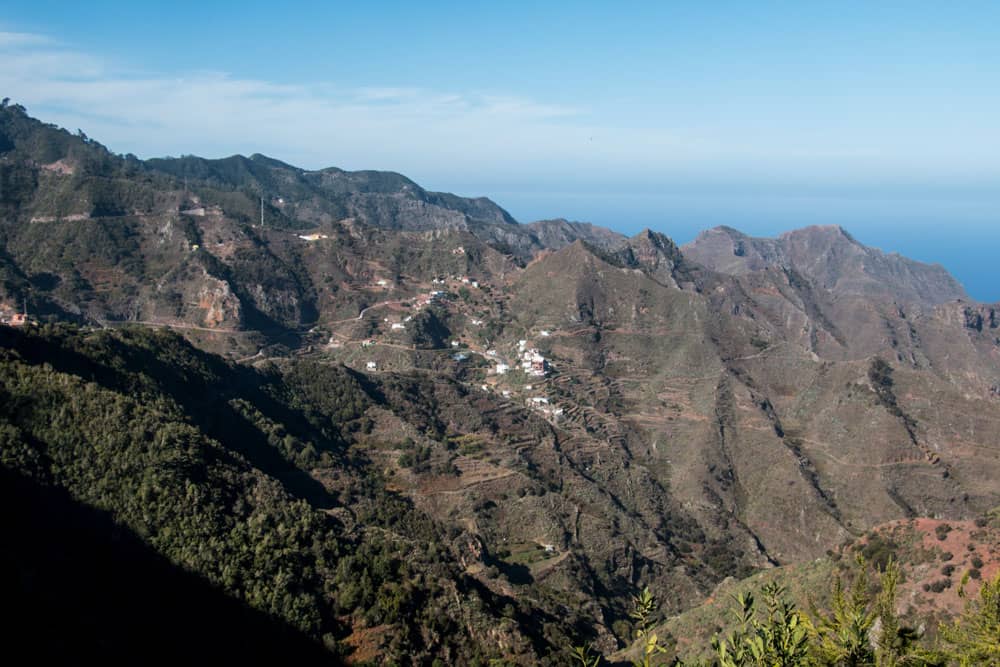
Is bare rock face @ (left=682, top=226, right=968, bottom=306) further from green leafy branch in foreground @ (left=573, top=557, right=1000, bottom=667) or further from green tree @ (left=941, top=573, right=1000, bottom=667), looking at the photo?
green leafy branch in foreground @ (left=573, top=557, right=1000, bottom=667)

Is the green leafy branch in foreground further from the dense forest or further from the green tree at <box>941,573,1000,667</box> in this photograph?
the dense forest

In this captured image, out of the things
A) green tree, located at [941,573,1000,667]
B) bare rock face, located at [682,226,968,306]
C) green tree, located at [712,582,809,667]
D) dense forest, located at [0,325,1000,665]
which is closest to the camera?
green tree, located at [712,582,809,667]

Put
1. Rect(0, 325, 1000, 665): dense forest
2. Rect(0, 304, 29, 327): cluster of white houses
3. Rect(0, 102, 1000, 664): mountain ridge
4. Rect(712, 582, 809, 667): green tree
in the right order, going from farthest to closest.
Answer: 1. Rect(0, 304, 29, 327): cluster of white houses
2. Rect(0, 102, 1000, 664): mountain ridge
3. Rect(0, 325, 1000, 665): dense forest
4. Rect(712, 582, 809, 667): green tree

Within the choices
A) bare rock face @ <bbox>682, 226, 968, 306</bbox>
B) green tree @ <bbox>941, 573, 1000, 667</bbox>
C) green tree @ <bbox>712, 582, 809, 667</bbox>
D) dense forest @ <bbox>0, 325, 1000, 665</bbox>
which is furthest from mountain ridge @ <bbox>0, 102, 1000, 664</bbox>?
bare rock face @ <bbox>682, 226, 968, 306</bbox>

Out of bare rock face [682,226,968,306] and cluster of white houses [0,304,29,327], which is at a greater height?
bare rock face [682,226,968,306]

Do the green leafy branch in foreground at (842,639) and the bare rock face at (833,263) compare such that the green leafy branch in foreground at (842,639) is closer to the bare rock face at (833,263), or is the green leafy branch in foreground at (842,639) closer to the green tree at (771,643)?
the green tree at (771,643)

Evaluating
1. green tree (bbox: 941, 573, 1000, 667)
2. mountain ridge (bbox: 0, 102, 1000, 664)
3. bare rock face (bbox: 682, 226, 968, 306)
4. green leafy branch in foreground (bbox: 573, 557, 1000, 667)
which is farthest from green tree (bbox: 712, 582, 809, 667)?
bare rock face (bbox: 682, 226, 968, 306)

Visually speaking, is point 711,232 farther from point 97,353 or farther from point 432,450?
point 97,353

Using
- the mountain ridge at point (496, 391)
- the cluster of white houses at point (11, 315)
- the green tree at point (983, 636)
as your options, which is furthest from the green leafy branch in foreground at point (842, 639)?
the cluster of white houses at point (11, 315)

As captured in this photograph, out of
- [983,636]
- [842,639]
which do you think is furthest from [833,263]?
[842,639]

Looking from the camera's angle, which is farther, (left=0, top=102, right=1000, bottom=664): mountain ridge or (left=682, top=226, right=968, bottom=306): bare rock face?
(left=682, top=226, right=968, bottom=306): bare rock face
